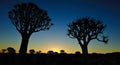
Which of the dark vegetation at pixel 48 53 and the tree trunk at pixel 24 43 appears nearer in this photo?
the dark vegetation at pixel 48 53
